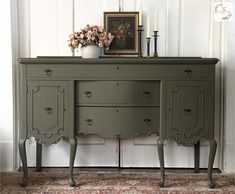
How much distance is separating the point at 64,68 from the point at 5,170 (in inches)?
45.4

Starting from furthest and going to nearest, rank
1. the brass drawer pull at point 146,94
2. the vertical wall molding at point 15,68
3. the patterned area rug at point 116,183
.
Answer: the vertical wall molding at point 15,68 → the brass drawer pull at point 146,94 → the patterned area rug at point 116,183

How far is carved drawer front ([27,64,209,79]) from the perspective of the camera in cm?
277

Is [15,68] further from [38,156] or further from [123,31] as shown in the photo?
[123,31]

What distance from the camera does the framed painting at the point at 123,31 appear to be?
3217mm

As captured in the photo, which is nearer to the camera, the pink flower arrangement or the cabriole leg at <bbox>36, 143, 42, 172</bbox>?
the pink flower arrangement

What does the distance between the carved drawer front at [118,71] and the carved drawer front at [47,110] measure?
0.09m

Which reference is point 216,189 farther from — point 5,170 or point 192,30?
point 5,170

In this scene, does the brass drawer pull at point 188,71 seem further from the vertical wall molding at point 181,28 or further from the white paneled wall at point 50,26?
the white paneled wall at point 50,26

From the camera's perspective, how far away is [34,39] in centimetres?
327

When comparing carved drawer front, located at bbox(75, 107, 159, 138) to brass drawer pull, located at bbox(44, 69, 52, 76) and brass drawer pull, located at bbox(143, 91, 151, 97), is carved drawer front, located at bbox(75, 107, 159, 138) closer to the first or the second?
brass drawer pull, located at bbox(143, 91, 151, 97)

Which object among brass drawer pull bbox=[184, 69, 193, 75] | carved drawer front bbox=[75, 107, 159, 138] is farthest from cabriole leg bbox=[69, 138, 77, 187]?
brass drawer pull bbox=[184, 69, 193, 75]

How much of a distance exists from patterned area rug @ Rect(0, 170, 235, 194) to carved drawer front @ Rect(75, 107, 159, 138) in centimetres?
42

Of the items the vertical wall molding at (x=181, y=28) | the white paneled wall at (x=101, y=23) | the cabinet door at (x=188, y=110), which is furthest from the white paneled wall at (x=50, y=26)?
the cabinet door at (x=188, y=110)

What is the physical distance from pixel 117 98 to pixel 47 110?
571 millimetres
